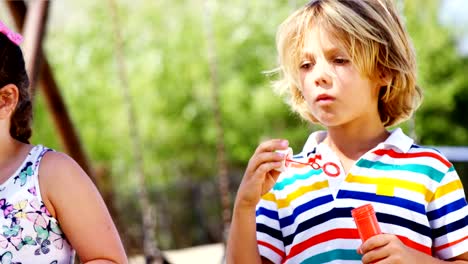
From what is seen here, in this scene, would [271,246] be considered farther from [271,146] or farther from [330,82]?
[330,82]

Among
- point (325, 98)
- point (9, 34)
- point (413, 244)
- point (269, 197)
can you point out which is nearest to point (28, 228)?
point (9, 34)

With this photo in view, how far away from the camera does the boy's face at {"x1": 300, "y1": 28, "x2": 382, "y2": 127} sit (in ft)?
5.26

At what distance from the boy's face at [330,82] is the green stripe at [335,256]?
232mm

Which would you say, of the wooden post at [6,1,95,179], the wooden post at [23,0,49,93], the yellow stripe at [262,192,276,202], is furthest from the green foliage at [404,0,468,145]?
the yellow stripe at [262,192,276,202]

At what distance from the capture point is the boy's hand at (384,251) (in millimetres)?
1446

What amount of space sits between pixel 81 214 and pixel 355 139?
0.54 m

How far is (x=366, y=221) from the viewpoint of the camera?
1.42 m

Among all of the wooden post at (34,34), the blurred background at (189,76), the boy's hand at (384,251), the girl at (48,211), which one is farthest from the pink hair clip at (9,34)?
the blurred background at (189,76)

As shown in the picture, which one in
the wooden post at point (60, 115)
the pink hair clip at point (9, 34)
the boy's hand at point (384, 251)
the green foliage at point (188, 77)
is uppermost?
the pink hair clip at point (9, 34)

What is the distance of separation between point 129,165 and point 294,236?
14.1 m

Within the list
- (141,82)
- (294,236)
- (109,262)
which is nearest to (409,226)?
(294,236)

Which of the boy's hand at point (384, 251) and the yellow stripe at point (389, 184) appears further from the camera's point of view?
the yellow stripe at point (389, 184)

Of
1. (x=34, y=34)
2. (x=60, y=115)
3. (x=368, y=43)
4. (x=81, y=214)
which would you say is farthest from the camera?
Answer: (x=60, y=115)

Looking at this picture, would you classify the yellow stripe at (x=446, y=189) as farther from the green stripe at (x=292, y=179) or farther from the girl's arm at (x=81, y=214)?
the girl's arm at (x=81, y=214)
